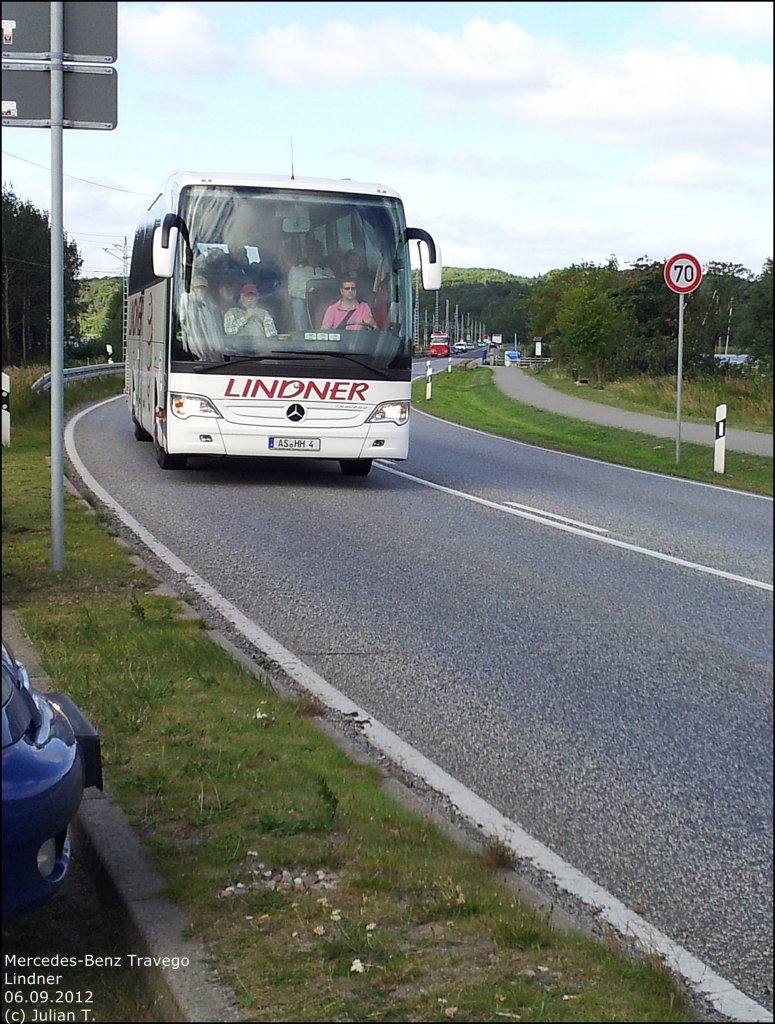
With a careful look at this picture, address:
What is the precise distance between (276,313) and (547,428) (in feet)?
9.26

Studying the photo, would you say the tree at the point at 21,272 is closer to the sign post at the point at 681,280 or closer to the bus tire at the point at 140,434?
the sign post at the point at 681,280

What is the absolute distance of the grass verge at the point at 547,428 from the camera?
2.71 meters

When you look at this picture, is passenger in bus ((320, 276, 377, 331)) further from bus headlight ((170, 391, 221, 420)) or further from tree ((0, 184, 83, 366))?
tree ((0, 184, 83, 366))

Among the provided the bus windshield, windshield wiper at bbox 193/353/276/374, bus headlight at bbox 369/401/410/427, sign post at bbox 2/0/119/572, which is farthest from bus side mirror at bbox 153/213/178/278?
sign post at bbox 2/0/119/572

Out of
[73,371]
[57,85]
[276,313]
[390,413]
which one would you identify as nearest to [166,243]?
[276,313]

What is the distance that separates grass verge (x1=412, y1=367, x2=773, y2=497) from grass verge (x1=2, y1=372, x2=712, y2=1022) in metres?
0.95

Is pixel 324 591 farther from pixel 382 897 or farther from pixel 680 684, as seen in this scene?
pixel 382 897

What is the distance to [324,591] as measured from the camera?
789 centimetres

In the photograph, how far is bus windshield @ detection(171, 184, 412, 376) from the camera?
1202cm

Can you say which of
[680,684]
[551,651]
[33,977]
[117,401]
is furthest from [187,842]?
[117,401]

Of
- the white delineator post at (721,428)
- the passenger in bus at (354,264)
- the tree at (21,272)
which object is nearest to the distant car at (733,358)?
the white delineator post at (721,428)

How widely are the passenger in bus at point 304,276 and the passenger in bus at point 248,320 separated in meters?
0.27

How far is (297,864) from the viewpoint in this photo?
322cm

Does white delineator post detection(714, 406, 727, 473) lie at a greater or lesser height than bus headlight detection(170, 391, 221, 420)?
lesser
